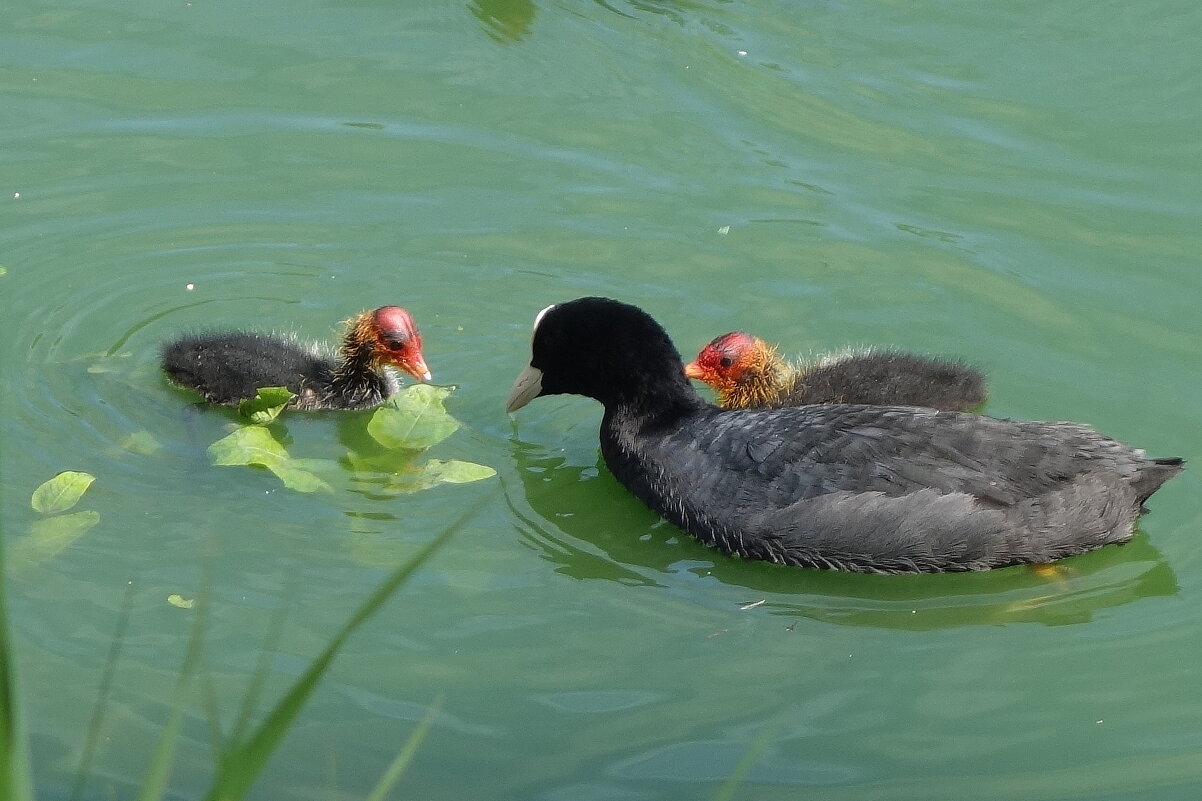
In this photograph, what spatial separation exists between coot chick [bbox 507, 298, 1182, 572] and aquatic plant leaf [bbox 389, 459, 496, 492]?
758mm

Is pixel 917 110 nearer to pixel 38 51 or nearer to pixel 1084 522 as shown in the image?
pixel 1084 522

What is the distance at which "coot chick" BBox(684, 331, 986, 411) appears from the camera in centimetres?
662

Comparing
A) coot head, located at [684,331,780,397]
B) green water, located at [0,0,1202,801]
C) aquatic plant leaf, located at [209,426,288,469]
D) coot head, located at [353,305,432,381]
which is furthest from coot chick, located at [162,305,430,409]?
coot head, located at [684,331,780,397]

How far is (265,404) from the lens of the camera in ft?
22.1

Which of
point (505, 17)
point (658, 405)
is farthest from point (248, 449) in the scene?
point (505, 17)

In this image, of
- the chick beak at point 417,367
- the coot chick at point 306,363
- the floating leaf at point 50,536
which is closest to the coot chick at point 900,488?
the chick beak at point 417,367

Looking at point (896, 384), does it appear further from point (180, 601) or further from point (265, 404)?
point (180, 601)

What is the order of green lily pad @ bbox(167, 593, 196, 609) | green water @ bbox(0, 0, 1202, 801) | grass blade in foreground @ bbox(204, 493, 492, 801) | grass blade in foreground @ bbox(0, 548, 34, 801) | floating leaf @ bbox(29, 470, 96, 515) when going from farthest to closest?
floating leaf @ bbox(29, 470, 96, 515), green lily pad @ bbox(167, 593, 196, 609), green water @ bbox(0, 0, 1202, 801), grass blade in foreground @ bbox(204, 493, 492, 801), grass blade in foreground @ bbox(0, 548, 34, 801)

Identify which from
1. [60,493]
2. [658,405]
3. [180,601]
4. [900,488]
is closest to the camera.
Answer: [180,601]

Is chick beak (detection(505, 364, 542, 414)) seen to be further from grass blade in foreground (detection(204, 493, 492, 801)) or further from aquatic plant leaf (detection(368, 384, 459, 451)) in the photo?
grass blade in foreground (detection(204, 493, 492, 801))

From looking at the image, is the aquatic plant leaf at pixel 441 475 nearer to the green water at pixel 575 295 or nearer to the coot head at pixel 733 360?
the green water at pixel 575 295

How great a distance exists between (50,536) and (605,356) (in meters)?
2.35

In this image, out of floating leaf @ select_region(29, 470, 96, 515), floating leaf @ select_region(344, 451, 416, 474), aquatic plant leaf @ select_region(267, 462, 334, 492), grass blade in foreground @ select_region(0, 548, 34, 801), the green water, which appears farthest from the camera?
floating leaf @ select_region(344, 451, 416, 474)

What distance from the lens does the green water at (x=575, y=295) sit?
16.7 feet
